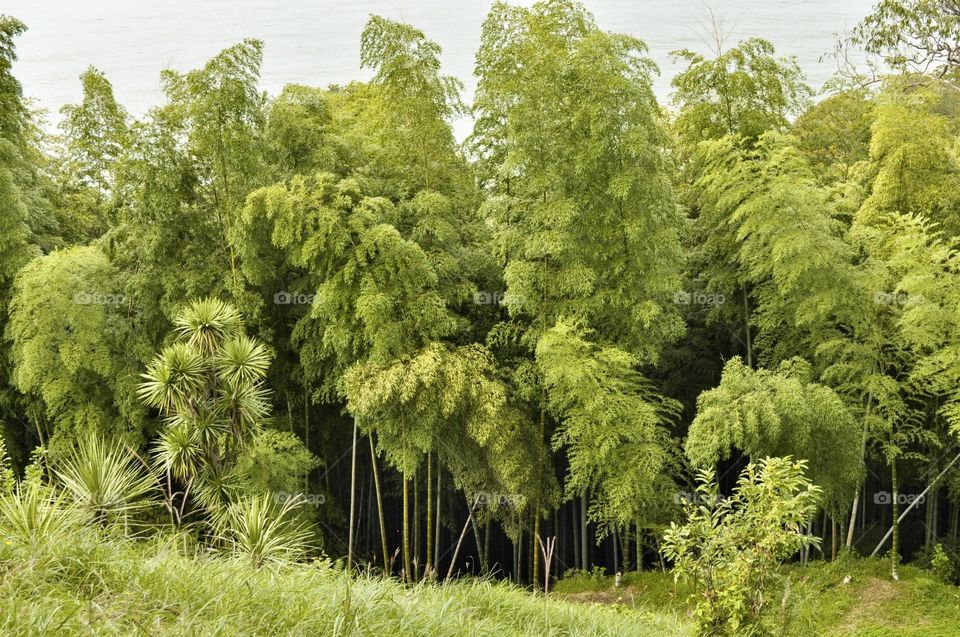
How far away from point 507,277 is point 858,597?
516cm

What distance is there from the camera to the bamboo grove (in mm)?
7684

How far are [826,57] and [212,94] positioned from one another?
6106 mm

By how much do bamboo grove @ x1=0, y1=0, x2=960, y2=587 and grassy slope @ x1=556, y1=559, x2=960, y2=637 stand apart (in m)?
0.79

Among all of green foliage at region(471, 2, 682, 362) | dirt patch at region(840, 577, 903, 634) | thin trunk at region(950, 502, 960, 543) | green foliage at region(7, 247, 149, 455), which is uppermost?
green foliage at region(471, 2, 682, 362)

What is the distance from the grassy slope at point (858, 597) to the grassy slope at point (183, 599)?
4376mm

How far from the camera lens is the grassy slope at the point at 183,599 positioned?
8.26 ft

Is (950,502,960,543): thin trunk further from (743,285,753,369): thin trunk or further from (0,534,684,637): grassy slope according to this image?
(0,534,684,637): grassy slope

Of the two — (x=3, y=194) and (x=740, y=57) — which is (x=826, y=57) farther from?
(x=3, y=194)

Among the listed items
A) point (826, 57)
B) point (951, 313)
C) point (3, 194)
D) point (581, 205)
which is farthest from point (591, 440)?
point (3, 194)

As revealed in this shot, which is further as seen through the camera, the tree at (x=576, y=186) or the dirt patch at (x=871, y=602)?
the dirt patch at (x=871, y=602)

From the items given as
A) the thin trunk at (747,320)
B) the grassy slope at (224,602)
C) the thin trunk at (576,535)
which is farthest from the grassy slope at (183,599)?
the thin trunk at (576,535)

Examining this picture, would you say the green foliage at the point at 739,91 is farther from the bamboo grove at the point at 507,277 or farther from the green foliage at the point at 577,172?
the green foliage at the point at 577,172

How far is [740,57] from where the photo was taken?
28.6 ft

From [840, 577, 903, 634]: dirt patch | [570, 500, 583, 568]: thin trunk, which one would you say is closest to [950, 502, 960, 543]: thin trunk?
[840, 577, 903, 634]: dirt patch
